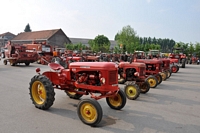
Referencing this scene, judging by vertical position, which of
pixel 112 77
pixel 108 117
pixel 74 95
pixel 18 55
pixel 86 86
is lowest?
pixel 108 117

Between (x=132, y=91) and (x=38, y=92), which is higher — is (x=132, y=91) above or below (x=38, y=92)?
below

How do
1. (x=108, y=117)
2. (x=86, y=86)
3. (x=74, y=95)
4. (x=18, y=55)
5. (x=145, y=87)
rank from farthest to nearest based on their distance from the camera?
(x=18, y=55), (x=145, y=87), (x=74, y=95), (x=86, y=86), (x=108, y=117)

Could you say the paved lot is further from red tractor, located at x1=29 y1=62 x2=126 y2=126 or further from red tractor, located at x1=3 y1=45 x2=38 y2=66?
red tractor, located at x1=3 y1=45 x2=38 y2=66

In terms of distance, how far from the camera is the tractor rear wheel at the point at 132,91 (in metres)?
6.56

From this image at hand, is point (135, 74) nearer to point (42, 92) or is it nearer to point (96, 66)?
point (96, 66)

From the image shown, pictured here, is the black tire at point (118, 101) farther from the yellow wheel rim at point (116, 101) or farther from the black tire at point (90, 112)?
the black tire at point (90, 112)

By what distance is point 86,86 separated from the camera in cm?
496

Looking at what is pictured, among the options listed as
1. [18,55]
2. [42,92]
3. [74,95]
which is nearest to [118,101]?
[74,95]

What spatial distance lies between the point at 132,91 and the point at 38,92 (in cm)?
303

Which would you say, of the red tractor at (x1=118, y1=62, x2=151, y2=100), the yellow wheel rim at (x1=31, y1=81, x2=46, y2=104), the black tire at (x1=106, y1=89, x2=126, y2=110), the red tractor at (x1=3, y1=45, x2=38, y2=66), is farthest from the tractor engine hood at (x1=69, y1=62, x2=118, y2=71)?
the red tractor at (x1=3, y1=45, x2=38, y2=66)

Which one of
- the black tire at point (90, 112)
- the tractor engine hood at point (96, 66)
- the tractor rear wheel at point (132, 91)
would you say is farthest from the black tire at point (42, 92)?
the tractor rear wheel at point (132, 91)

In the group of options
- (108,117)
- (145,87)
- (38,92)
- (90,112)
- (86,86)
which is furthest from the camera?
(145,87)

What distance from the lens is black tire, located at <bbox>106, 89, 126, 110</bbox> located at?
5.24m

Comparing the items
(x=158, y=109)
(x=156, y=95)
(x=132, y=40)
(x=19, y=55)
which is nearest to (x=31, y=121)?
(x=158, y=109)
